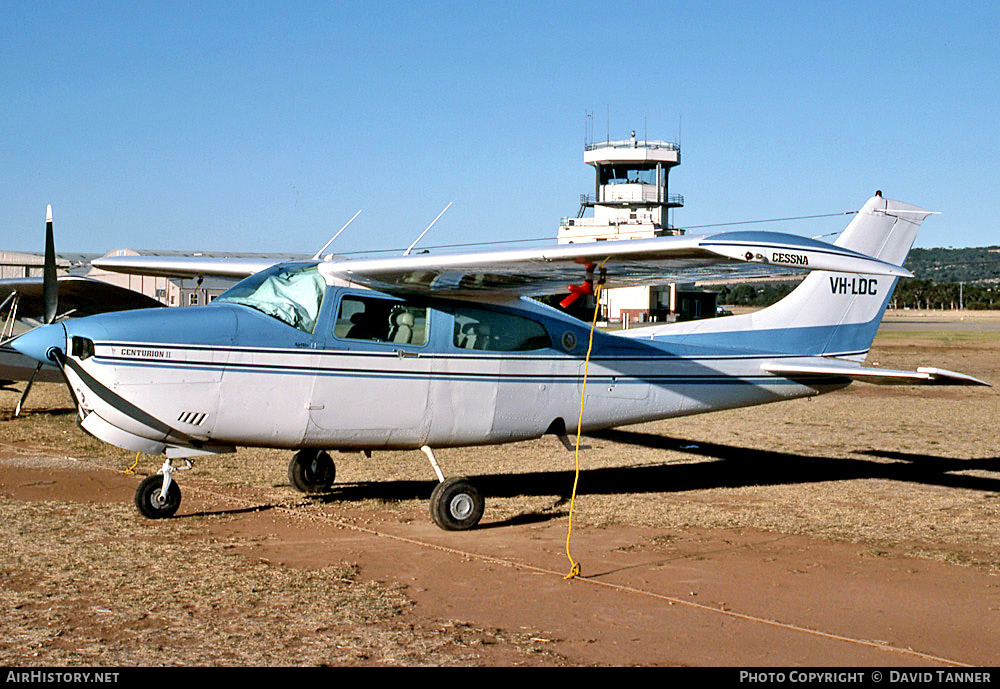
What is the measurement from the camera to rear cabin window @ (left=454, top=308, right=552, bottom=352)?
9.68 meters

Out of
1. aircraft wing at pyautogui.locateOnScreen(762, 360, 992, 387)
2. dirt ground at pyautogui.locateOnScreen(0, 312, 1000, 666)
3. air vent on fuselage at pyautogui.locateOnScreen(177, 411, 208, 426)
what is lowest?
dirt ground at pyautogui.locateOnScreen(0, 312, 1000, 666)

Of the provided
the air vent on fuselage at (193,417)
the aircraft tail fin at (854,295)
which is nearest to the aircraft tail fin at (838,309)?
the aircraft tail fin at (854,295)

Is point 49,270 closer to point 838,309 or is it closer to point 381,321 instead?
point 381,321

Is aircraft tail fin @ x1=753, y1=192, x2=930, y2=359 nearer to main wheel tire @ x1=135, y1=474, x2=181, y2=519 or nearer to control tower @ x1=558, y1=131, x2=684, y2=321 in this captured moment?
main wheel tire @ x1=135, y1=474, x2=181, y2=519

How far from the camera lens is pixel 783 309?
39.2ft

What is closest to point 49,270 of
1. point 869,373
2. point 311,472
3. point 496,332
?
point 311,472

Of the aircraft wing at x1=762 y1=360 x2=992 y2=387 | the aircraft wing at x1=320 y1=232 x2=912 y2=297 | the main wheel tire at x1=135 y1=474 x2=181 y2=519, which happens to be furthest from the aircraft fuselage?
the aircraft wing at x1=762 y1=360 x2=992 y2=387

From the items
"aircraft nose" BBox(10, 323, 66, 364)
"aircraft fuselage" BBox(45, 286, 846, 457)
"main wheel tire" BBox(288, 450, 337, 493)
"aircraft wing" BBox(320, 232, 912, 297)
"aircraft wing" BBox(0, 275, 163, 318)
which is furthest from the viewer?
"aircraft wing" BBox(0, 275, 163, 318)

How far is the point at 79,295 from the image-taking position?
18.2 meters

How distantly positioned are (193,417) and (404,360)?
1.93 m

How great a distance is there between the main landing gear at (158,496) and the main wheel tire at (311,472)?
179 centimetres

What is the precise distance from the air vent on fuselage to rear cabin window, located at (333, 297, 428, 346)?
4.41 ft

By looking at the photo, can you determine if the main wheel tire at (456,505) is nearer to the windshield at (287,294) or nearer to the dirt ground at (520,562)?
the dirt ground at (520,562)
